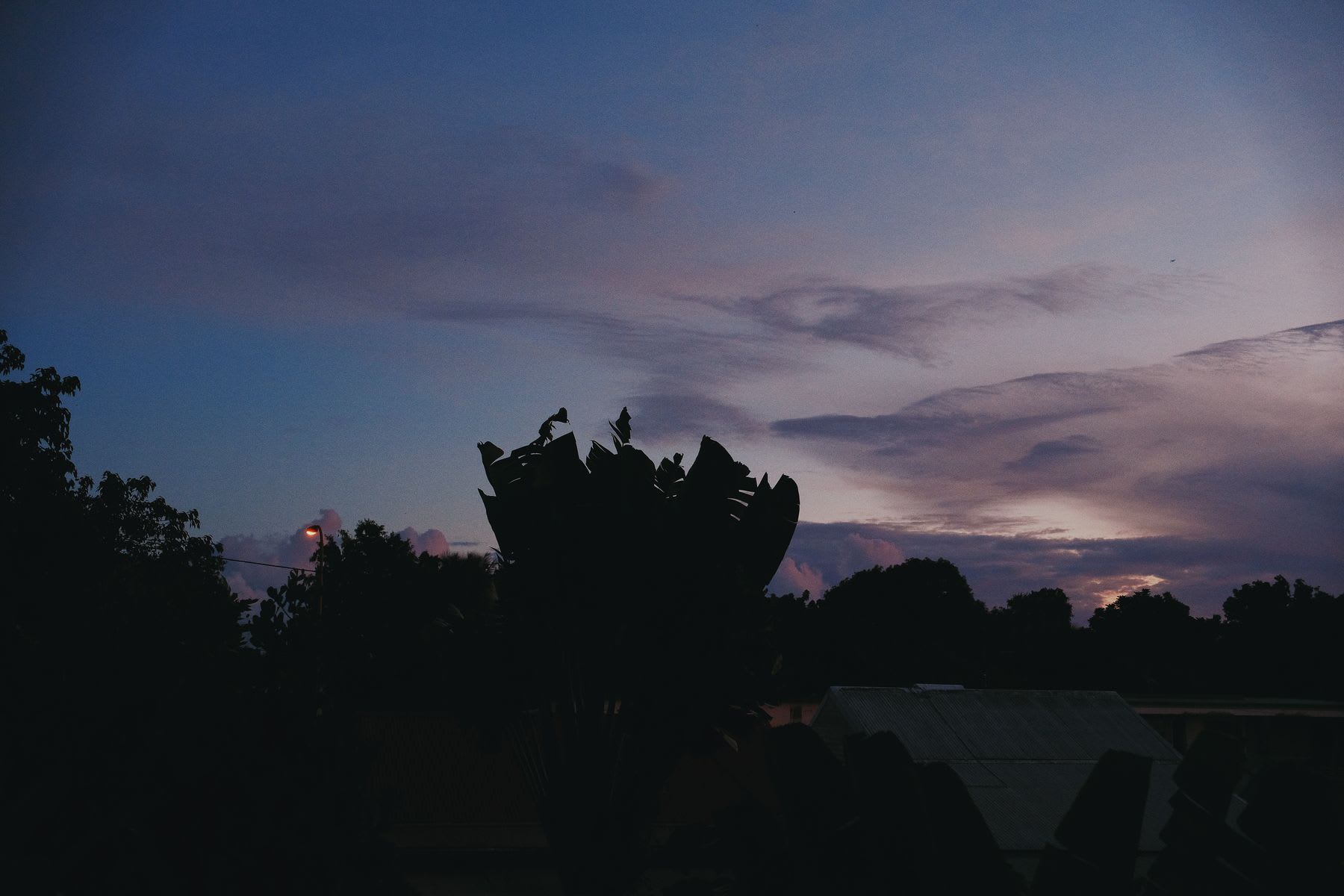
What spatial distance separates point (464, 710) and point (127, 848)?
1542 centimetres

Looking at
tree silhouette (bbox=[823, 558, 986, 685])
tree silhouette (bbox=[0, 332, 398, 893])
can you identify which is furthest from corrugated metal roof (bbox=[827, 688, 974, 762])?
tree silhouette (bbox=[823, 558, 986, 685])

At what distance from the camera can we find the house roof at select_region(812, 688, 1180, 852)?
75.8 ft

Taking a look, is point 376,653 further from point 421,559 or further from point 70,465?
point 70,465

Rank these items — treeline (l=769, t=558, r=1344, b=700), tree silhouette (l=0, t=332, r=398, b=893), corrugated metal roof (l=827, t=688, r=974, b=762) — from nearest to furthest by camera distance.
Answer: tree silhouette (l=0, t=332, r=398, b=893)
corrugated metal roof (l=827, t=688, r=974, b=762)
treeline (l=769, t=558, r=1344, b=700)

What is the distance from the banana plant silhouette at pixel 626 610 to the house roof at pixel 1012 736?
6.78m

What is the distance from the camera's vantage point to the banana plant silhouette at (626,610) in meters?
17.9

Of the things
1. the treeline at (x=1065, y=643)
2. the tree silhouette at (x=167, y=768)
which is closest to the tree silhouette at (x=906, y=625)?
the treeline at (x=1065, y=643)

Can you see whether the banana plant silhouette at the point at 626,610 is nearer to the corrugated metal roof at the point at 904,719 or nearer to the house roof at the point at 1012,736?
the house roof at the point at 1012,736

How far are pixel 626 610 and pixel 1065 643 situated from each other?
52522mm

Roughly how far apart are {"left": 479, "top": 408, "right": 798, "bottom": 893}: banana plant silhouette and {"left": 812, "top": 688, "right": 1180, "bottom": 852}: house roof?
678 cm

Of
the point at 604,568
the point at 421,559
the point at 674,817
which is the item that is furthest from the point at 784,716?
the point at 604,568

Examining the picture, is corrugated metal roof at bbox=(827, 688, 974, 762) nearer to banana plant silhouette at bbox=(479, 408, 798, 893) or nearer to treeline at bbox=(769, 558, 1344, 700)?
banana plant silhouette at bbox=(479, 408, 798, 893)

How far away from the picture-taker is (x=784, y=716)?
3909 centimetres

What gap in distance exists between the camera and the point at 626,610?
18.4 metres
